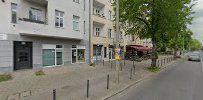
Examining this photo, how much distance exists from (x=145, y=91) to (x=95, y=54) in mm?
20684

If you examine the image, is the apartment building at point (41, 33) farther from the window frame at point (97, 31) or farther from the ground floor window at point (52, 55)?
the window frame at point (97, 31)

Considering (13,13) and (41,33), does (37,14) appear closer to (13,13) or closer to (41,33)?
(41,33)

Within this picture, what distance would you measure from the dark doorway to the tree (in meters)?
9.88

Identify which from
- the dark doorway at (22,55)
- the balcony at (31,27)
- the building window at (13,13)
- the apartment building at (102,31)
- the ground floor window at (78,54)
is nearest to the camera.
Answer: the building window at (13,13)

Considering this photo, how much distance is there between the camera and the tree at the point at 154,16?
838 inches

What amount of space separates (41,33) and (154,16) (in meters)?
10.8

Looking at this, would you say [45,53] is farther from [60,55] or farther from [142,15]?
[142,15]

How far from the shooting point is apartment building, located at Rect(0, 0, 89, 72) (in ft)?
55.0

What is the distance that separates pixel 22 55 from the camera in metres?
18.5

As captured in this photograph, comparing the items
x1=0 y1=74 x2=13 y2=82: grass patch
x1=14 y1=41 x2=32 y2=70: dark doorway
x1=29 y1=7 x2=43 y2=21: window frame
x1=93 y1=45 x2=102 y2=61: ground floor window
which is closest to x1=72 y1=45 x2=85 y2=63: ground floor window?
x1=93 y1=45 x2=102 y2=61: ground floor window

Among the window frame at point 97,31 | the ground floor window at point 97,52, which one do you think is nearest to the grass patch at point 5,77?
the ground floor window at point 97,52

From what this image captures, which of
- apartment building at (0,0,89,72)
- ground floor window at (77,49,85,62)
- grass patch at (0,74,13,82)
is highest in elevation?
apartment building at (0,0,89,72)

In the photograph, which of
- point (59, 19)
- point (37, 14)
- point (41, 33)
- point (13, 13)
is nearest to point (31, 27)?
point (41, 33)

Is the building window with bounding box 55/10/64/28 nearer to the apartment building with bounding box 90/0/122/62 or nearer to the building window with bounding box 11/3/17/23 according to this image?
the building window with bounding box 11/3/17/23
